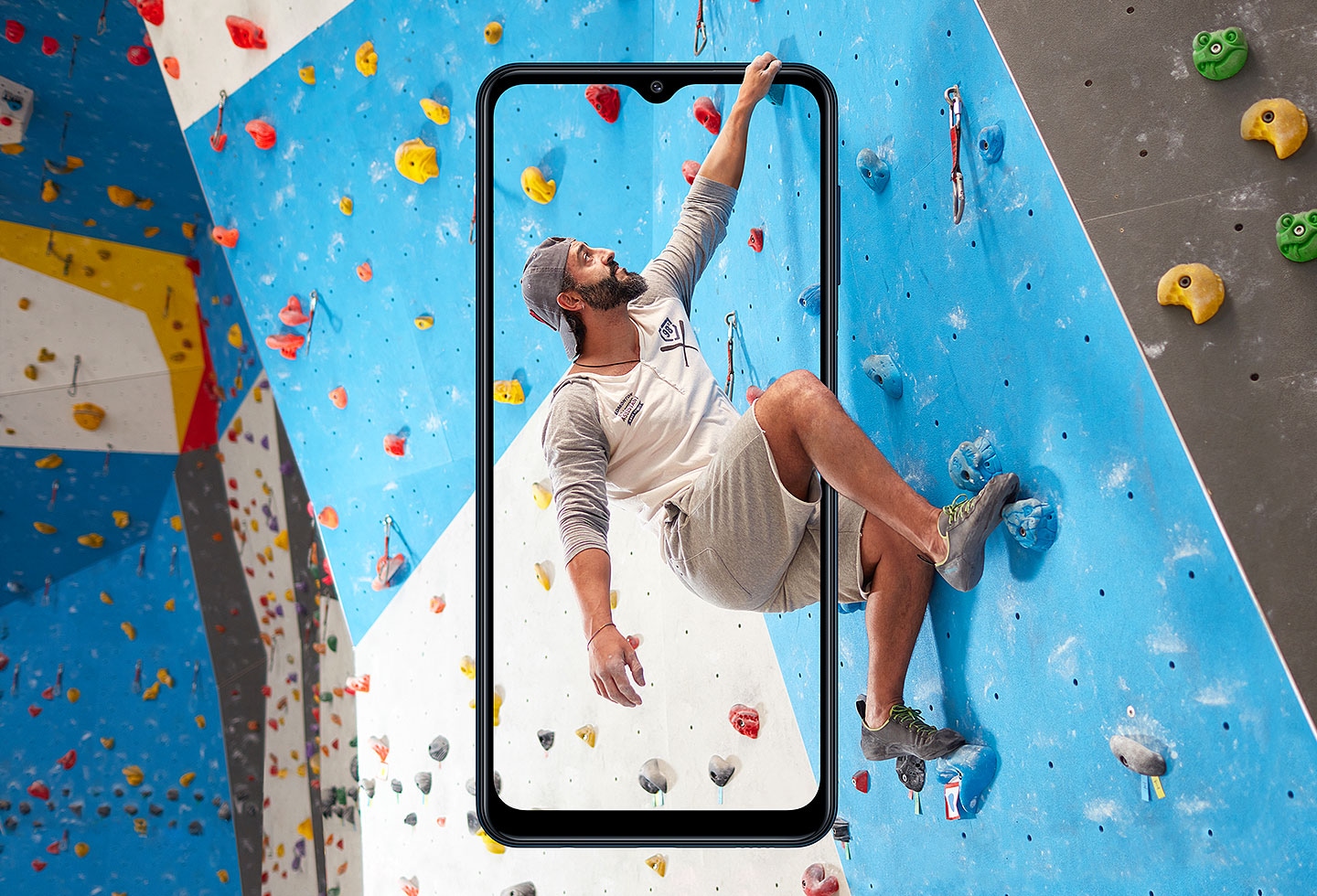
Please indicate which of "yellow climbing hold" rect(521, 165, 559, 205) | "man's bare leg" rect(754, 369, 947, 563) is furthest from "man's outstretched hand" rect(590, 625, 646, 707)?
"yellow climbing hold" rect(521, 165, 559, 205)

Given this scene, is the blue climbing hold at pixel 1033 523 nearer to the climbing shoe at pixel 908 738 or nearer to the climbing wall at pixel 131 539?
the climbing shoe at pixel 908 738

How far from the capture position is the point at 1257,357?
1.07 metres

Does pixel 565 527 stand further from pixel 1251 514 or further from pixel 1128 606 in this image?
pixel 1251 514

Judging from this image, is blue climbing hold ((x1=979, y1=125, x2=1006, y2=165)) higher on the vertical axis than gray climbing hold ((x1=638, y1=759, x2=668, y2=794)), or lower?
higher

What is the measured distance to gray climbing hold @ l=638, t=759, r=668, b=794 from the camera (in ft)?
6.90

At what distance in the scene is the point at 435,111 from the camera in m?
2.57

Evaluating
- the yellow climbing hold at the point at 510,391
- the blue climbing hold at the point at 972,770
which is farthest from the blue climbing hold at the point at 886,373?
the yellow climbing hold at the point at 510,391

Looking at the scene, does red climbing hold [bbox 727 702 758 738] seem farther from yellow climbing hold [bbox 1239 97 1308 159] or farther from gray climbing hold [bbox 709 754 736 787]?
yellow climbing hold [bbox 1239 97 1308 159]

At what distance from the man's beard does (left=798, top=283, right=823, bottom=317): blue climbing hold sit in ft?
1.38

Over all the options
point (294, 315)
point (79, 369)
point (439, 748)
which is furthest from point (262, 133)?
point (439, 748)

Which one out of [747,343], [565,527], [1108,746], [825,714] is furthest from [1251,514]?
[747,343]

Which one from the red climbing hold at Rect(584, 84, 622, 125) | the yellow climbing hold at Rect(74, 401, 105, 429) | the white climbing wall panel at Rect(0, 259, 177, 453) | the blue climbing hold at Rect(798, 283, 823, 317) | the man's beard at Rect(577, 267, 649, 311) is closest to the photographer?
the man's beard at Rect(577, 267, 649, 311)

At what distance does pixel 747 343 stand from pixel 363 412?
4.70 ft

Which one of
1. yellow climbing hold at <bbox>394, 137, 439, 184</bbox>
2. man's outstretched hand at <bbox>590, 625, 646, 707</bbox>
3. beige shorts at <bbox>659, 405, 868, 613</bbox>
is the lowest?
man's outstretched hand at <bbox>590, 625, 646, 707</bbox>
